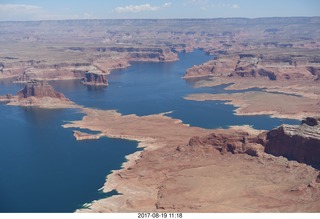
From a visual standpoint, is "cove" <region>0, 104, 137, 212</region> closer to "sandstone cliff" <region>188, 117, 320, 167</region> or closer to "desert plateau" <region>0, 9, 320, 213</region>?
"desert plateau" <region>0, 9, 320, 213</region>

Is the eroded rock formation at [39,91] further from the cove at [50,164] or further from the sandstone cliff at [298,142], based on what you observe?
the sandstone cliff at [298,142]

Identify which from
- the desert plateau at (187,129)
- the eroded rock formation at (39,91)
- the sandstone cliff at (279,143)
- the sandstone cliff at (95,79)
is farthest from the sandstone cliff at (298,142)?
the sandstone cliff at (95,79)

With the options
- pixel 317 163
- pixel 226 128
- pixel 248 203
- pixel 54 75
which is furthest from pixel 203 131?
pixel 54 75

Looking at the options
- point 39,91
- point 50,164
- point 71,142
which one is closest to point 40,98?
point 39,91

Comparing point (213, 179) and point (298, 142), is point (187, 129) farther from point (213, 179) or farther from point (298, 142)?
point (213, 179)

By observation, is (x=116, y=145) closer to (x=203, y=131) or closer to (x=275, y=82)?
(x=203, y=131)
